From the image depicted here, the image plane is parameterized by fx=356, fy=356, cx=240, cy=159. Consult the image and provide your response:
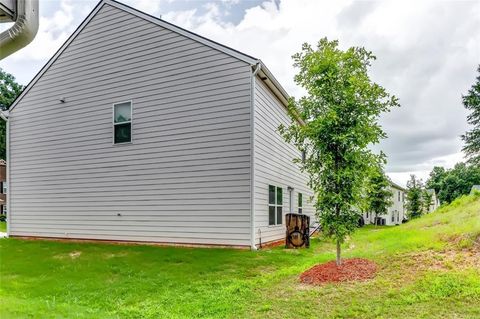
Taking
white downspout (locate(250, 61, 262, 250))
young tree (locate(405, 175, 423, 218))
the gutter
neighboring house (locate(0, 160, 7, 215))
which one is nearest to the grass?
white downspout (locate(250, 61, 262, 250))

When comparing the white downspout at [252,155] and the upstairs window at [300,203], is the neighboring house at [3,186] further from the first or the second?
the white downspout at [252,155]

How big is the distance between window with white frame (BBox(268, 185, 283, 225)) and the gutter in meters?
9.88

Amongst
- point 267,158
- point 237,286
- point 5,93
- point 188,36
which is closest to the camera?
point 237,286

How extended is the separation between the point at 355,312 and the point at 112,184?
29.6 feet

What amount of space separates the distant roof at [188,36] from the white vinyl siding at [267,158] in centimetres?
23

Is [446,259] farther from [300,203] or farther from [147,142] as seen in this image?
[300,203]

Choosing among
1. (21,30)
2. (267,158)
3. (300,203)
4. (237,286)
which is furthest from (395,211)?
(21,30)

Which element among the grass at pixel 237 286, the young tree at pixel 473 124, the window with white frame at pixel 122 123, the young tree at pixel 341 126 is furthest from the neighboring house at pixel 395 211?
the young tree at pixel 341 126

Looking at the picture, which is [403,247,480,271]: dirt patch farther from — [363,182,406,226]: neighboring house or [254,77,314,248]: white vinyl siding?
[363,182,406,226]: neighboring house

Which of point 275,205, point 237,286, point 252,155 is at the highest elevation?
point 252,155

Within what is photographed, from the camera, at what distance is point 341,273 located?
599cm

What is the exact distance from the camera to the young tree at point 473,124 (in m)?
34.8

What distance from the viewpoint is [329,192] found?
22.0 ft

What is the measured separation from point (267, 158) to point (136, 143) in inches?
161
